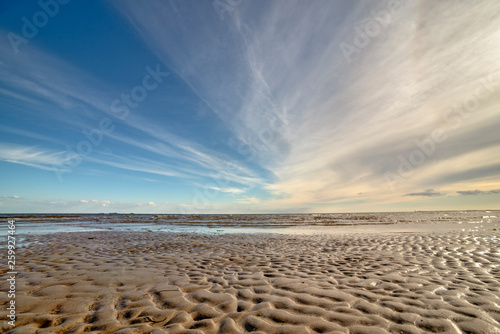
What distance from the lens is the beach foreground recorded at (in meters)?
3.64

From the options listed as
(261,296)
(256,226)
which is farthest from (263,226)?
(261,296)

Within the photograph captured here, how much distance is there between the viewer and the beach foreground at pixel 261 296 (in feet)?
12.0

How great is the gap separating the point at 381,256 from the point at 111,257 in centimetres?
1087

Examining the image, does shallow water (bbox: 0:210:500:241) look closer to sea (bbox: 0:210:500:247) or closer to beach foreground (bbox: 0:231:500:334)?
sea (bbox: 0:210:500:247)

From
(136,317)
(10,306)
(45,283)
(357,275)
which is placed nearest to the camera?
(136,317)

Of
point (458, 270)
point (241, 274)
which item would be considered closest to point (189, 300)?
point (241, 274)

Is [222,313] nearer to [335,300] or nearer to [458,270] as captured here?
[335,300]

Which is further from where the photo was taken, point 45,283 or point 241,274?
point 241,274

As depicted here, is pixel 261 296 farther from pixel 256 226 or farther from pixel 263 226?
pixel 256 226

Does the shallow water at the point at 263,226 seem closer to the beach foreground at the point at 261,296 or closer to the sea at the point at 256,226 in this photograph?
the sea at the point at 256,226

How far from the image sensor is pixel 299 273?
669 cm

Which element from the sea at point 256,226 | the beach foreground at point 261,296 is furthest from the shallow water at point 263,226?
the beach foreground at point 261,296

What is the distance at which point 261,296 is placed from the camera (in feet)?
16.0

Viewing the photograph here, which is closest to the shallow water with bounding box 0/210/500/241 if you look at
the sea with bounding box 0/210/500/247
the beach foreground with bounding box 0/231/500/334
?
the sea with bounding box 0/210/500/247
